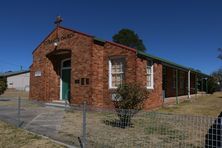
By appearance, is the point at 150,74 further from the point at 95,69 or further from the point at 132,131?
the point at 132,131

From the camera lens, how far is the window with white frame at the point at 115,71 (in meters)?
14.8

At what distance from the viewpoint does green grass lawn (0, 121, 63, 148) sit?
23.2 feet

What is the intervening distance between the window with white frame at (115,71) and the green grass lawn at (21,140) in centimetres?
696

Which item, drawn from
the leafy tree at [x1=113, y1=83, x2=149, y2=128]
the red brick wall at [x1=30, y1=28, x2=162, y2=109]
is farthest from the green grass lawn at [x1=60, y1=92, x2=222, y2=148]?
the red brick wall at [x1=30, y1=28, x2=162, y2=109]

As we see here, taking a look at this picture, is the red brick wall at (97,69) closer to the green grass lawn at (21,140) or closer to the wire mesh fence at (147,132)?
the wire mesh fence at (147,132)

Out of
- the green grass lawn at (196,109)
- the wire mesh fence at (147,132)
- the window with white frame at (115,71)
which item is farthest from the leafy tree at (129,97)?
the green grass lawn at (196,109)

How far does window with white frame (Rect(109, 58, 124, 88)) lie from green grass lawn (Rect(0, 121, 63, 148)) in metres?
6.96

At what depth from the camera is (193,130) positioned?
8562mm

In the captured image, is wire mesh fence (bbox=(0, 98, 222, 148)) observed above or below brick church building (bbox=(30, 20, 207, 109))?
below

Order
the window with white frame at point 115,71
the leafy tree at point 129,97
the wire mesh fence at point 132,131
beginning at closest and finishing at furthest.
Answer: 1. the wire mesh fence at point 132,131
2. the leafy tree at point 129,97
3. the window with white frame at point 115,71

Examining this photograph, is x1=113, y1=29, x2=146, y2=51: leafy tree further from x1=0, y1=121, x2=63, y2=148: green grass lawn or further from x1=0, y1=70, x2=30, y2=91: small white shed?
x1=0, y1=121, x2=63, y2=148: green grass lawn

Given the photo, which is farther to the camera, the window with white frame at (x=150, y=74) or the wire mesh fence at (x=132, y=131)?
the window with white frame at (x=150, y=74)

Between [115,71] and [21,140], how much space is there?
8252 mm

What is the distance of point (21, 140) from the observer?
25.2ft
